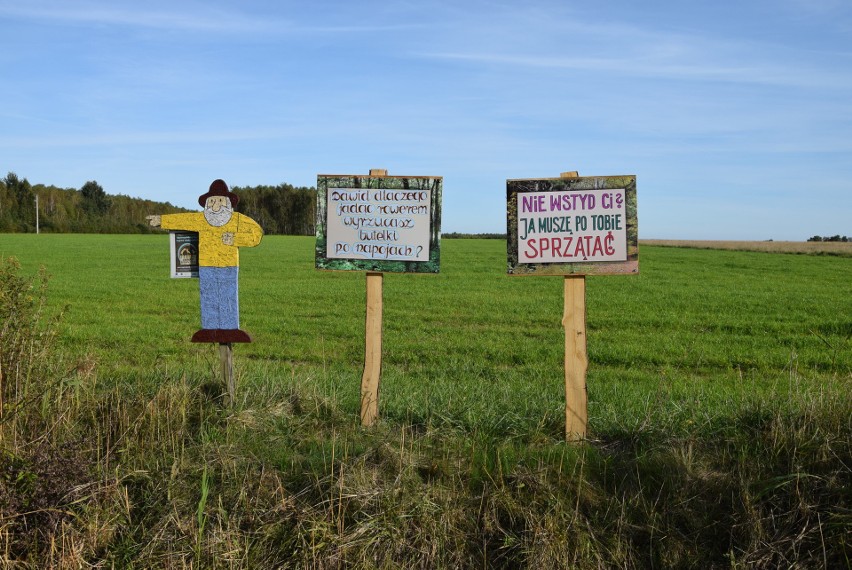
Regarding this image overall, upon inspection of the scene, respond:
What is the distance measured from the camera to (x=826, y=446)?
14.9ft

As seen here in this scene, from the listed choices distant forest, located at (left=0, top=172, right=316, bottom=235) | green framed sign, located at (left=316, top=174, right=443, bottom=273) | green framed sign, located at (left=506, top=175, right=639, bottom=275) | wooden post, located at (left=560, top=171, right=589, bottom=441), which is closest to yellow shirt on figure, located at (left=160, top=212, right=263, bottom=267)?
green framed sign, located at (left=316, top=174, right=443, bottom=273)

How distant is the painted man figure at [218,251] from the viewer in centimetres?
674

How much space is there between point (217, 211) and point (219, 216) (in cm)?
5

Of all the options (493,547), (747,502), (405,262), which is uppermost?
(405,262)

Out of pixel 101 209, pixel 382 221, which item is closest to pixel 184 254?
pixel 382 221

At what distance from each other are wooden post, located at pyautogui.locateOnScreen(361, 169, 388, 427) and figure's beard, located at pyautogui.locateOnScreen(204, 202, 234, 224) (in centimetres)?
138

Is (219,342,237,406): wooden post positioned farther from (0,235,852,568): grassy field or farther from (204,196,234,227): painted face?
(204,196,234,227): painted face

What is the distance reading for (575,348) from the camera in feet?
20.3

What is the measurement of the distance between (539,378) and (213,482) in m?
5.49

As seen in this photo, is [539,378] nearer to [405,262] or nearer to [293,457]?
[405,262]

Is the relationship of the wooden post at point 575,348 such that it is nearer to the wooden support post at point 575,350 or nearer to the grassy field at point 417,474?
the wooden support post at point 575,350

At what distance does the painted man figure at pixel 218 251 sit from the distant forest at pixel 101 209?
75445 mm

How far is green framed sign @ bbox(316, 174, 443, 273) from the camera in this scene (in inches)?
254

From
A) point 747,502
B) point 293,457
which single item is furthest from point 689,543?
point 293,457
